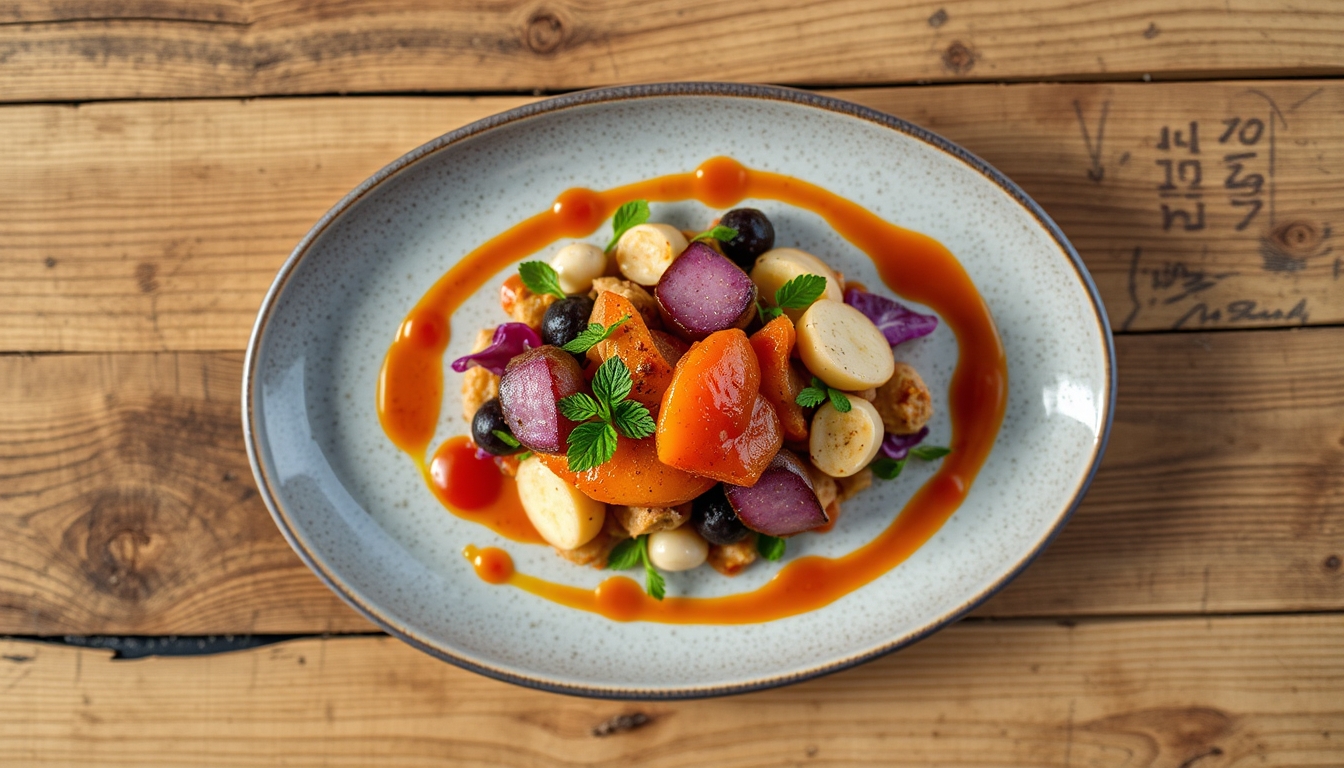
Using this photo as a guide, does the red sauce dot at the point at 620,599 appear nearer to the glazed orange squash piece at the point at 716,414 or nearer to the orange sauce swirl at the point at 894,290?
the orange sauce swirl at the point at 894,290

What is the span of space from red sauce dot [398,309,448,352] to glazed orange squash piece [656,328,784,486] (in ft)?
2.71

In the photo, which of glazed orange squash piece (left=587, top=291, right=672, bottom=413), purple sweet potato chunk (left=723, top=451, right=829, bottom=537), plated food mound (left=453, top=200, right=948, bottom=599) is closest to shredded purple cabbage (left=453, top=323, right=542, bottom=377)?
plated food mound (left=453, top=200, right=948, bottom=599)

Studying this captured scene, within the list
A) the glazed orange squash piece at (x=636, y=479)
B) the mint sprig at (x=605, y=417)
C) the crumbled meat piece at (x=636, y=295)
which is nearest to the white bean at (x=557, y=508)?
the glazed orange squash piece at (x=636, y=479)

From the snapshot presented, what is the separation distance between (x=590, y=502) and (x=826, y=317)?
2.44 feet

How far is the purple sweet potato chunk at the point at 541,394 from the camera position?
1.58 meters

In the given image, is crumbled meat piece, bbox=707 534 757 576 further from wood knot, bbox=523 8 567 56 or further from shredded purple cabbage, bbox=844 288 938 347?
wood knot, bbox=523 8 567 56

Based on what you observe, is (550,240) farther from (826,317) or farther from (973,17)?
(973,17)

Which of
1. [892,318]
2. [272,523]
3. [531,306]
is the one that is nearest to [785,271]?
[892,318]

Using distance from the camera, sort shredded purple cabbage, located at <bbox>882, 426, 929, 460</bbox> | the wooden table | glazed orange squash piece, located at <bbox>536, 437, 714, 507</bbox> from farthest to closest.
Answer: the wooden table, shredded purple cabbage, located at <bbox>882, 426, 929, 460</bbox>, glazed orange squash piece, located at <bbox>536, 437, 714, 507</bbox>

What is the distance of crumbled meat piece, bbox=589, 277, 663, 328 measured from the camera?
5.93ft

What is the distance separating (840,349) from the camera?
1.71 meters

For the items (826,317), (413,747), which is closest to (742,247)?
(826,317)

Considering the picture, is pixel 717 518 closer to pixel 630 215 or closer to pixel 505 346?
pixel 505 346

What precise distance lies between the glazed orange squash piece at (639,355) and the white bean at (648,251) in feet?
0.77
